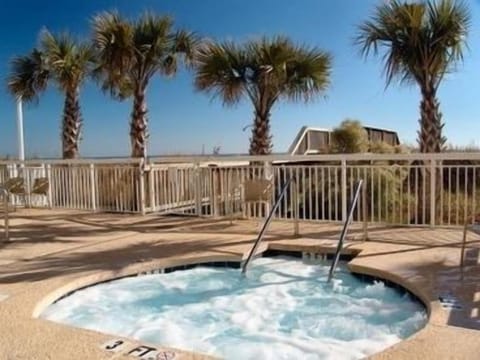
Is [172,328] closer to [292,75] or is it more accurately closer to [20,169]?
[292,75]

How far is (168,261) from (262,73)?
5.46 m

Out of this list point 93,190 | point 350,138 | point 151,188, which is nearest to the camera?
point 151,188

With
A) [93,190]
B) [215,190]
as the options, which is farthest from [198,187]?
[93,190]

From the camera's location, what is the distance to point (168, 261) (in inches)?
197

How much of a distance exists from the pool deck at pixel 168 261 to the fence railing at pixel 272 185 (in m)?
0.42

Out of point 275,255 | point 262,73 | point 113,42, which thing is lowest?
point 275,255

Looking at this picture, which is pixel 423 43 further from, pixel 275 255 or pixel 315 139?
pixel 315 139

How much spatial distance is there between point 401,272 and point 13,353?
10.5ft

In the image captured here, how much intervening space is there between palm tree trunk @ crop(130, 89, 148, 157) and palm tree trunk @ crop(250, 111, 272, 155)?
2.55 meters

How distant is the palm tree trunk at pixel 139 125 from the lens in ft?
34.1

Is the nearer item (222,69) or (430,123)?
(430,123)

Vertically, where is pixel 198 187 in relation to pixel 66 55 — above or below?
below

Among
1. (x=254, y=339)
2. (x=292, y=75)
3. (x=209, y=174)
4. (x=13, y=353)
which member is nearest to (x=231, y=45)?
(x=292, y=75)

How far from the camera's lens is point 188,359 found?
249 centimetres
